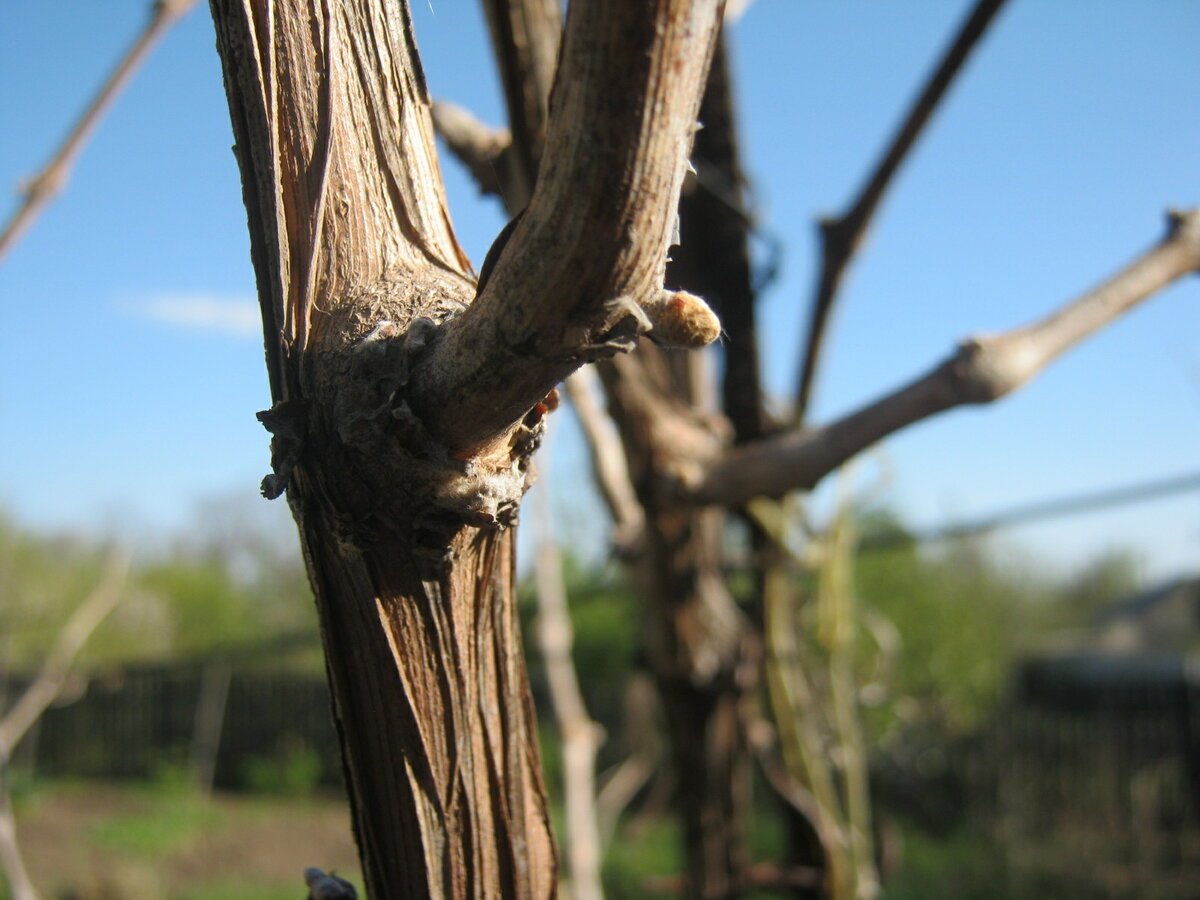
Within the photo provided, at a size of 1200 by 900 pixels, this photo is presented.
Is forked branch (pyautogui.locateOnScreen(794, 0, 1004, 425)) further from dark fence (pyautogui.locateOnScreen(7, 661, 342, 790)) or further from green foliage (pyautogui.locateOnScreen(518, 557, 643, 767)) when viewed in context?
dark fence (pyautogui.locateOnScreen(7, 661, 342, 790))

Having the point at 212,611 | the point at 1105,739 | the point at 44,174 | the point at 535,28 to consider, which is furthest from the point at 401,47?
the point at 212,611

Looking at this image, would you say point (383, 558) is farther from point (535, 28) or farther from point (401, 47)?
point (535, 28)

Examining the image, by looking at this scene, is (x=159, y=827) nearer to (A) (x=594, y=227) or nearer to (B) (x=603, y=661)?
(B) (x=603, y=661)

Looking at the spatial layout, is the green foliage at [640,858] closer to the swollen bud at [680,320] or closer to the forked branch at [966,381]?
the forked branch at [966,381]

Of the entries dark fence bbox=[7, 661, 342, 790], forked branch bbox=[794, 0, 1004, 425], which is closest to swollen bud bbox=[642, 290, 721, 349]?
forked branch bbox=[794, 0, 1004, 425]

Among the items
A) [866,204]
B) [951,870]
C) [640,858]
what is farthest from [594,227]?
[951,870]

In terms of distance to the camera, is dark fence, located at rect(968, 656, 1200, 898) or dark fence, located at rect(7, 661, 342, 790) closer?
dark fence, located at rect(968, 656, 1200, 898)
